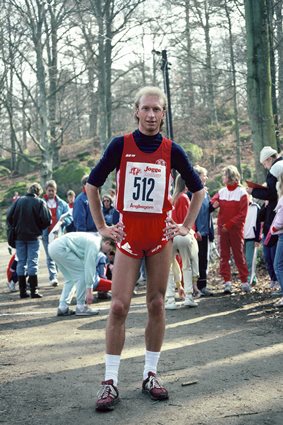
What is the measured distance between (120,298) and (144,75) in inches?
1590

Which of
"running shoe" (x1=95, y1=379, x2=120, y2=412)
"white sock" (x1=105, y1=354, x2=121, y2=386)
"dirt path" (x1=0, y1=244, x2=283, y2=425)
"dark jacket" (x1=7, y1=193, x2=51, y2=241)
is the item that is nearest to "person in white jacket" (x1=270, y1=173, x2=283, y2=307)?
"dirt path" (x1=0, y1=244, x2=283, y2=425)

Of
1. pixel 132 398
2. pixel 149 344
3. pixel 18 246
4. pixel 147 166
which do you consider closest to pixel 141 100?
pixel 147 166

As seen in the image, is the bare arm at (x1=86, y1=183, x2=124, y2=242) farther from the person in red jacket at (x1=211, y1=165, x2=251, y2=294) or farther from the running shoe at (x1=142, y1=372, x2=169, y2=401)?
the person in red jacket at (x1=211, y1=165, x2=251, y2=294)

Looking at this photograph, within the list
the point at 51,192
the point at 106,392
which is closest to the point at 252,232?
the point at 51,192

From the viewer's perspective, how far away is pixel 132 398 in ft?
15.0

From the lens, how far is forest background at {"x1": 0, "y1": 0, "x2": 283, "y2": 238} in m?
12.1

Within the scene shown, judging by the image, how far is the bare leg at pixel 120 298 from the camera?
454cm

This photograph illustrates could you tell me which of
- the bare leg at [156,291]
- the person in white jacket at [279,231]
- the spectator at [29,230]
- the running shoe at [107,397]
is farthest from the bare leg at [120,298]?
the spectator at [29,230]

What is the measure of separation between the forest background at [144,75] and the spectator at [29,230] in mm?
4387

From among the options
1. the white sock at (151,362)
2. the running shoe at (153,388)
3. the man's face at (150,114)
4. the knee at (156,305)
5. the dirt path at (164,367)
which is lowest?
the dirt path at (164,367)

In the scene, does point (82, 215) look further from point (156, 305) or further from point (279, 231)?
point (156, 305)

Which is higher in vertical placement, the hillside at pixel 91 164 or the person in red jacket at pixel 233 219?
the hillside at pixel 91 164

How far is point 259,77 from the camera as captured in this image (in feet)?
38.9

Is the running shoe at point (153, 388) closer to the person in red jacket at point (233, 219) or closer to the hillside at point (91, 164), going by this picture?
the person in red jacket at point (233, 219)
